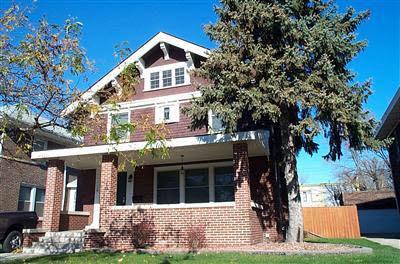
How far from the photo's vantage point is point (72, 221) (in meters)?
15.6

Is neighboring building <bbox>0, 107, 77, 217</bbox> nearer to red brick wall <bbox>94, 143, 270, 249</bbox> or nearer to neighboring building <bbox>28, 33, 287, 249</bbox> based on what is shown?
neighboring building <bbox>28, 33, 287, 249</bbox>

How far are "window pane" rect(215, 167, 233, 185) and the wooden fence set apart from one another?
31.2 feet

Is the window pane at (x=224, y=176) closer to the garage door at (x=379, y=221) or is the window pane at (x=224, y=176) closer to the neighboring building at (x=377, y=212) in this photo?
the neighboring building at (x=377, y=212)

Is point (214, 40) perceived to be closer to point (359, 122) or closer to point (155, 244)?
point (359, 122)

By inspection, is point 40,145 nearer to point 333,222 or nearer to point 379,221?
point 333,222

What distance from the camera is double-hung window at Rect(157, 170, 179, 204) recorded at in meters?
16.0

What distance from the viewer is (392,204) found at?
29.3m

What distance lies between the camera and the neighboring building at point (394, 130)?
15870mm

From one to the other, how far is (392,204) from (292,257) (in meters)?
23.9

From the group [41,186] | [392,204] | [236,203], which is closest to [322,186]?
[392,204]

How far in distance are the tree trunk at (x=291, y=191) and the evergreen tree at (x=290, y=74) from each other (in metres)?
0.02

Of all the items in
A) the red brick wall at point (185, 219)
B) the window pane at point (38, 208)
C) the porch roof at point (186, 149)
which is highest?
the porch roof at point (186, 149)

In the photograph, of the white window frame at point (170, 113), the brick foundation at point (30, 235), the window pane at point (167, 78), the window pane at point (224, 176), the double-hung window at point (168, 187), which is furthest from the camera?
the window pane at point (167, 78)

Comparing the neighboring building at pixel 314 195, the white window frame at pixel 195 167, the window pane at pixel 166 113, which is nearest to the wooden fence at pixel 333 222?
the white window frame at pixel 195 167
